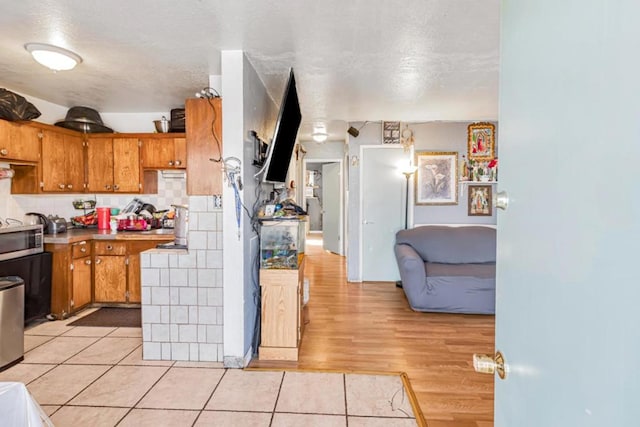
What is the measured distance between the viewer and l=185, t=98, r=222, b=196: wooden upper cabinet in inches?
104

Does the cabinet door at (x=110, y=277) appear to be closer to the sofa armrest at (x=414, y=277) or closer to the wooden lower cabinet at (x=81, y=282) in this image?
the wooden lower cabinet at (x=81, y=282)

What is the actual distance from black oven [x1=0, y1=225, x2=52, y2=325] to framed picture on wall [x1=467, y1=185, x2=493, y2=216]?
206 inches

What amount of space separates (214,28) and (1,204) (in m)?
3.15

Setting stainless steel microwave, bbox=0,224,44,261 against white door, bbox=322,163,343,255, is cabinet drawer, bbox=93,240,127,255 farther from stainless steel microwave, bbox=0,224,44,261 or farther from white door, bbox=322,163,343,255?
white door, bbox=322,163,343,255

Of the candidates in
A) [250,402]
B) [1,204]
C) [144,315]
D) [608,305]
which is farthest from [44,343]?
[608,305]

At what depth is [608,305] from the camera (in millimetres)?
452

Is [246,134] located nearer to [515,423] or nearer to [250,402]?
[250,402]

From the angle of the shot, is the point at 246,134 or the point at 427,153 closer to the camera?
the point at 246,134

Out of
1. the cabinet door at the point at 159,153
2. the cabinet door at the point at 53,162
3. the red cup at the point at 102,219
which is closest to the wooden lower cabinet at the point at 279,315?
the cabinet door at the point at 159,153

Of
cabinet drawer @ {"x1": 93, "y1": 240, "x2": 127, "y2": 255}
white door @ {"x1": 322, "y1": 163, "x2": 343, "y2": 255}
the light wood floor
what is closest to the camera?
the light wood floor

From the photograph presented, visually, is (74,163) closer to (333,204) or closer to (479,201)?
(333,204)

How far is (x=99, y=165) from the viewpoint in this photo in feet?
13.6

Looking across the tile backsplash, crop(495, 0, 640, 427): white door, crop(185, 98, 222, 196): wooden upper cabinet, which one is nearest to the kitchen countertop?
the tile backsplash

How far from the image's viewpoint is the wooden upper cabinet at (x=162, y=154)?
13.4 feet
